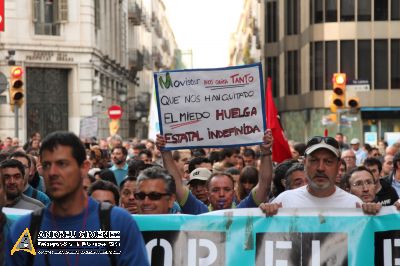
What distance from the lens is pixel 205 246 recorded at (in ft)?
20.0

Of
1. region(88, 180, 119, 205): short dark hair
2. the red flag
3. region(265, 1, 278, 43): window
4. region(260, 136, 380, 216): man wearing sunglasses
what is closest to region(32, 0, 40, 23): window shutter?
region(265, 1, 278, 43): window

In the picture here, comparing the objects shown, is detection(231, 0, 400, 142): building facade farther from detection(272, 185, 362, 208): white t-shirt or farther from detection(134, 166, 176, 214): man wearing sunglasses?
detection(134, 166, 176, 214): man wearing sunglasses

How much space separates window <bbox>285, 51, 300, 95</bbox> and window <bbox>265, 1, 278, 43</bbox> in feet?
16.0

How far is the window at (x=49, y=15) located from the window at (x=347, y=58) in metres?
14.8

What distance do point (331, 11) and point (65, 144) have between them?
41.7 m

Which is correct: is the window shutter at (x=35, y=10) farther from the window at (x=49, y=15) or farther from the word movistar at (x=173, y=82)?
the word movistar at (x=173, y=82)

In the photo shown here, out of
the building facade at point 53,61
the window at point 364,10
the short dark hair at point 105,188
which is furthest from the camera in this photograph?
the window at point 364,10

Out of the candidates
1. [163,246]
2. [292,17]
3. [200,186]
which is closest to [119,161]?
[200,186]

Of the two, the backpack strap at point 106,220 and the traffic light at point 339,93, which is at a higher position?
the traffic light at point 339,93

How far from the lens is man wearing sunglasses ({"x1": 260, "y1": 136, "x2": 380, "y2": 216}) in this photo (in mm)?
6238

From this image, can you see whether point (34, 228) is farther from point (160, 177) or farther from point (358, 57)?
point (358, 57)

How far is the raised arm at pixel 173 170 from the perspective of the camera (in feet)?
24.6

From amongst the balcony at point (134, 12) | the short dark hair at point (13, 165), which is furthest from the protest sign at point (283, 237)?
the balcony at point (134, 12)

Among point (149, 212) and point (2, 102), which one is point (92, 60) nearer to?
point (2, 102)
